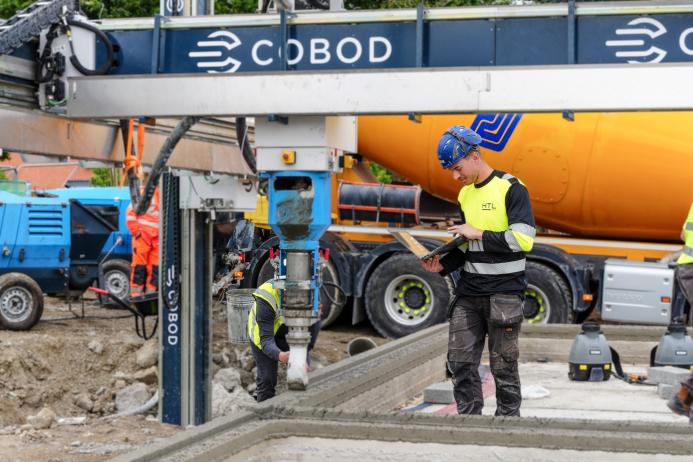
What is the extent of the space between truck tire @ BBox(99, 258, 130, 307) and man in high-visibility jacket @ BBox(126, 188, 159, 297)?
230 inches

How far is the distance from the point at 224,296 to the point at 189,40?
471 cm

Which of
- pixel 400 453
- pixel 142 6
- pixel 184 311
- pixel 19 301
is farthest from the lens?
pixel 142 6

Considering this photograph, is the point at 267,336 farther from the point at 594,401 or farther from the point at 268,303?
the point at 594,401

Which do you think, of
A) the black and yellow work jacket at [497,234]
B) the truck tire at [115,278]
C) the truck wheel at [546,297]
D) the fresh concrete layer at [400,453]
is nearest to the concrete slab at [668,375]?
the black and yellow work jacket at [497,234]

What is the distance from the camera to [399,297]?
16469mm

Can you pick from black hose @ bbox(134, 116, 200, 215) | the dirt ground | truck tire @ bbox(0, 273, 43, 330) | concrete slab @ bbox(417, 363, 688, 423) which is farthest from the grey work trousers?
truck tire @ bbox(0, 273, 43, 330)

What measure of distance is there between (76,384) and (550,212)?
6566 millimetres

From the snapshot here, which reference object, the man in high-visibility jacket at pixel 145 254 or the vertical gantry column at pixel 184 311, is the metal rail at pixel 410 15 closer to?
the vertical gantry column at pixel 184 311

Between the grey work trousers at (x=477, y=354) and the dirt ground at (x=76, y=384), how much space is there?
15.5 ft

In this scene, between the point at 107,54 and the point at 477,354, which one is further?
the point at 107,54

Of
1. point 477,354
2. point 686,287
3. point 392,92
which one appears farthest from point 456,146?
point 686,287

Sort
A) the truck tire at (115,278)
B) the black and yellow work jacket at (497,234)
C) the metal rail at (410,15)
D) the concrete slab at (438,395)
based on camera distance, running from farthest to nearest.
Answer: the truck tire at (115,278) < the concrete slab at (438,395) < the metal rail at (410,15) < the black and yellow work jacket at (497,234)

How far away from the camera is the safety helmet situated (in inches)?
270

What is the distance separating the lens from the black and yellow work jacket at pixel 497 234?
6801mm
